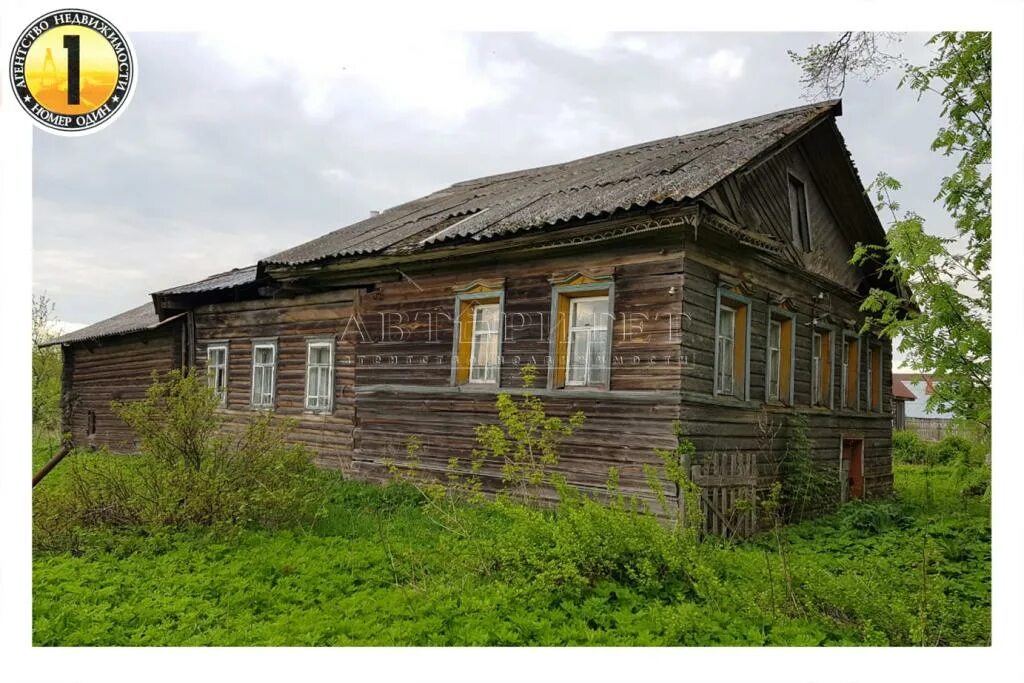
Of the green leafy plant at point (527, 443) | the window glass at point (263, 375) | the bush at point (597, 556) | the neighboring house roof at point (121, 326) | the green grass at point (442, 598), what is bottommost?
the green grass at point (442, 598)

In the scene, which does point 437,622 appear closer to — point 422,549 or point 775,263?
point 422,549

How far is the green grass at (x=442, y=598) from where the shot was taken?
4871mm

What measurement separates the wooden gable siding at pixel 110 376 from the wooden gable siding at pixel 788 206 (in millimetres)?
11183

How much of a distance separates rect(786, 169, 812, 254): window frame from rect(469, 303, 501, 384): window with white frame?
4308 millimetres

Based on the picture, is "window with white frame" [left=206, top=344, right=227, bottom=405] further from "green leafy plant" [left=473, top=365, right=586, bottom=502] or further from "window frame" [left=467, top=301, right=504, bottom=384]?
"green leafy plant" [left=473, top=365, right=586, bottom=502]

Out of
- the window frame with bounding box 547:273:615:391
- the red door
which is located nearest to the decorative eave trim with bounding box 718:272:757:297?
the window frame with bounding box 547:273:615:391

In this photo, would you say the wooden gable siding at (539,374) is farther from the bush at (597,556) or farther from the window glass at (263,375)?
the window glass at (263,375)

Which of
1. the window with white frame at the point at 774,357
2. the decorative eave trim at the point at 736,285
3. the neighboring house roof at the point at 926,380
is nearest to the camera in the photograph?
the neighboring house roof at the point at 926,380

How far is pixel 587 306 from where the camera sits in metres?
8.53

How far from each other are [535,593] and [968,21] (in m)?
5.27

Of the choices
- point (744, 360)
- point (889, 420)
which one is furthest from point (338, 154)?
point (889, 420)

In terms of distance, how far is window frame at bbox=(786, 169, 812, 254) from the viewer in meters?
10.1

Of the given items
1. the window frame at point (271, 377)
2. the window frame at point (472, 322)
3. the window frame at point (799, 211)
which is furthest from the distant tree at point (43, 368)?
the window frame at point (799, 211)

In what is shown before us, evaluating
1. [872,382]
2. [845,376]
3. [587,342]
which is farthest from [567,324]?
[872,382]
